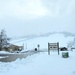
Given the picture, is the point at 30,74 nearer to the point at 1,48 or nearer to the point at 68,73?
the point at 68,73

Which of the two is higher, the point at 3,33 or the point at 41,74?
the point at 3,33

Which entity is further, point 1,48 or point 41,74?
point 1,48

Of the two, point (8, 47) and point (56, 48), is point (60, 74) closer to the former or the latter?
point (56, 48)

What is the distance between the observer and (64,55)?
73.0 ft

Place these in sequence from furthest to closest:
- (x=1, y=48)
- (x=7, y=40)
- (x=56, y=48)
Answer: (x=7, y=40) < (x=1, y=48) < (x=56, y=48)

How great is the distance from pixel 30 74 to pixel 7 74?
136 centimetres

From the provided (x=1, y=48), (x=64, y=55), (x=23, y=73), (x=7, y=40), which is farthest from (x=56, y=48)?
(x=7, y=40)

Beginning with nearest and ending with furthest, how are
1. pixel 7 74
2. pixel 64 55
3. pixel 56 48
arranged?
pixel 7 74, pixel 64 55, pixel 56 48

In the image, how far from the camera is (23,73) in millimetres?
12953

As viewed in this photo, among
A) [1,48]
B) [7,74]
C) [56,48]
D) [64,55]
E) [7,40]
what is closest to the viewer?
[7,74]

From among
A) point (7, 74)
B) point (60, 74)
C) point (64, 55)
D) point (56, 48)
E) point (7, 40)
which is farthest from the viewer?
point (7, 40)

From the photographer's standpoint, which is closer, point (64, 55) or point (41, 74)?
point (41, 74)

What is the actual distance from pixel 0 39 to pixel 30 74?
2953 inches

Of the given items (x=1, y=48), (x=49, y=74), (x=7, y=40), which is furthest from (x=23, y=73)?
(x=7, y=40)
